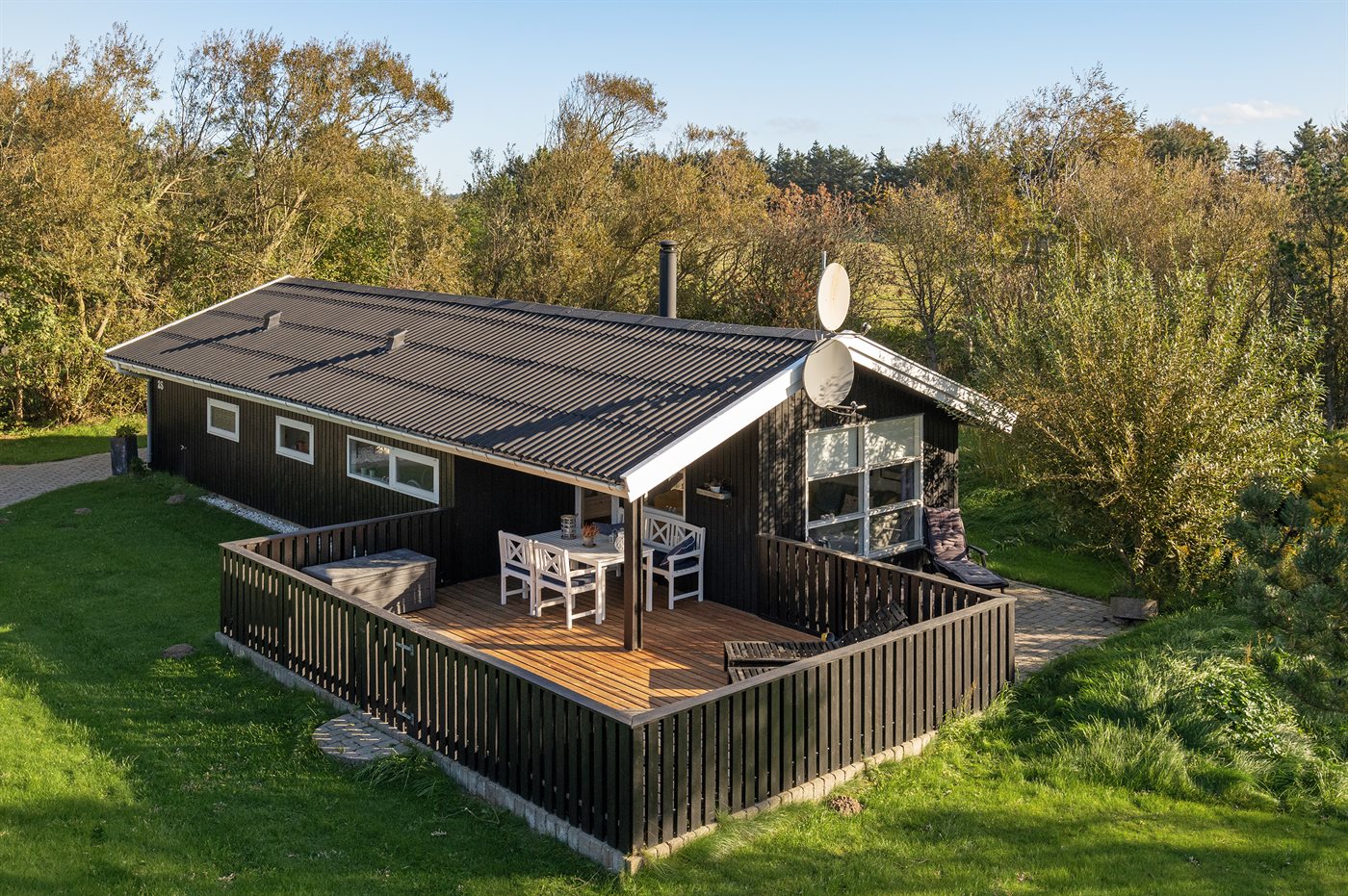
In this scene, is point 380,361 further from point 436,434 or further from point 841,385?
point 841,385

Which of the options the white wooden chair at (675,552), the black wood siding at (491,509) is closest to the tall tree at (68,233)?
the black wood siding at (491,509)

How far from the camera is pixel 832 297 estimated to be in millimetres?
11375

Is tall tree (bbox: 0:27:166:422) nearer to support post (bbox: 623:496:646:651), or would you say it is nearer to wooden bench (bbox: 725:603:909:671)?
support post (bbox: 623:496:646:651)

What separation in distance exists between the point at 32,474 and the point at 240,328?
555 centimetres

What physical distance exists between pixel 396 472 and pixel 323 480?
69.3 inches

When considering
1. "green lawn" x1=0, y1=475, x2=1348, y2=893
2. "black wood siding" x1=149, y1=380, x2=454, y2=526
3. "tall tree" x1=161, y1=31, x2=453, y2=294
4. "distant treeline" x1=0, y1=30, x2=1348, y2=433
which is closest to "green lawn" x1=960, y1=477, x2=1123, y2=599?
"green lawn" x1=0, y1=475, x2=1348, y2=893

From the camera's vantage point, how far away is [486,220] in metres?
31.5

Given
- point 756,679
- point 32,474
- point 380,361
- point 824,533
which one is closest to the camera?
point 756,679

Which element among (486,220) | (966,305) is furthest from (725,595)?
(486,220)

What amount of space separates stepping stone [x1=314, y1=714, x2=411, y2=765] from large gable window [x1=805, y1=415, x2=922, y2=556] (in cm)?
505

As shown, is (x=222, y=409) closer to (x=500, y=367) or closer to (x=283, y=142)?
(x=500, y=367)

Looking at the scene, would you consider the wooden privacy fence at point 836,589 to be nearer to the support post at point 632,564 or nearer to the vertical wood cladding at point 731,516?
the vertical wood cladding at point 731,516

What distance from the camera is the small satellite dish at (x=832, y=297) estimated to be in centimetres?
1126

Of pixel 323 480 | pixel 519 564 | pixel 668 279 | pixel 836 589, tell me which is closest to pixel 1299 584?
pixel 836 589
